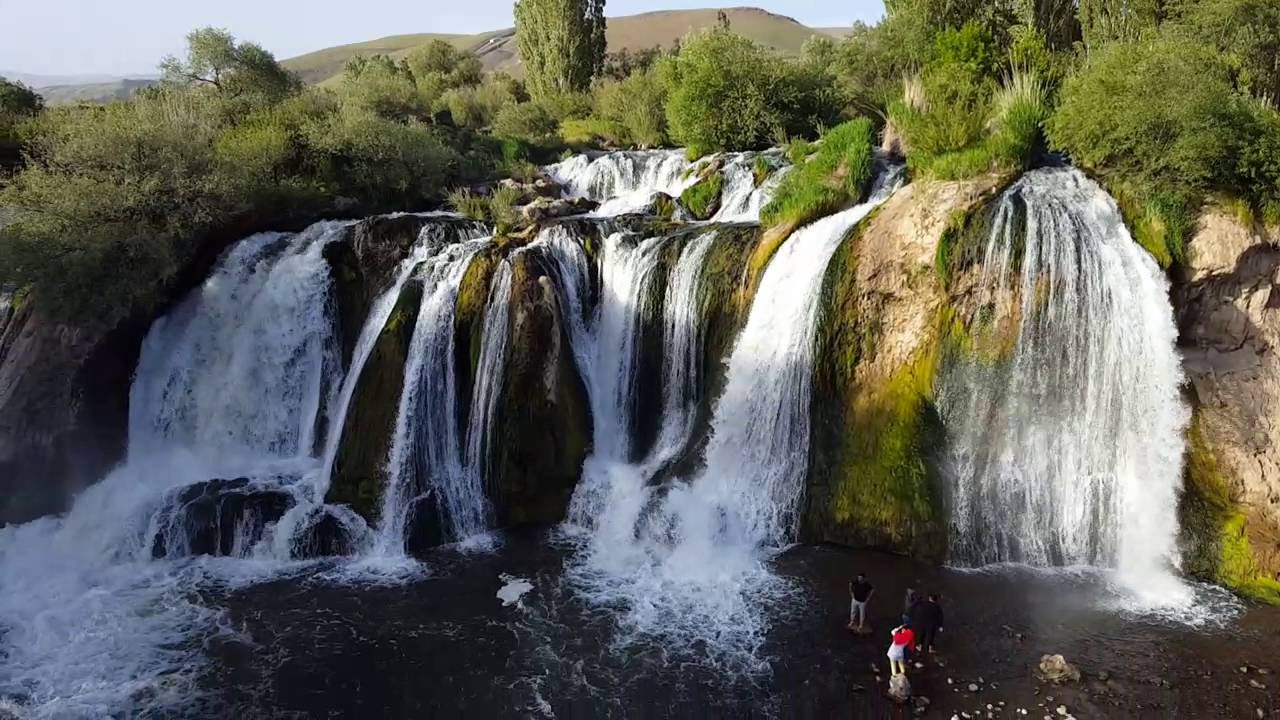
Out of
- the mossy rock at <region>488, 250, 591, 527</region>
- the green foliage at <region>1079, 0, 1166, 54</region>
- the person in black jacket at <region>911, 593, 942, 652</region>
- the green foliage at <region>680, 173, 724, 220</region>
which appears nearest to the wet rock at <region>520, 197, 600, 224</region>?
the green foliage at <region>680, 173, 724, 220</region>

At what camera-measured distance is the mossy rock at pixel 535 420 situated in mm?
13969

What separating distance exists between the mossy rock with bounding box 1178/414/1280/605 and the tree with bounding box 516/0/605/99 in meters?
33.3

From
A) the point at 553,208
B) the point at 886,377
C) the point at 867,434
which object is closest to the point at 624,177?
the point at 553,208

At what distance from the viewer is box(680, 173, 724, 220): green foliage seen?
19297mm

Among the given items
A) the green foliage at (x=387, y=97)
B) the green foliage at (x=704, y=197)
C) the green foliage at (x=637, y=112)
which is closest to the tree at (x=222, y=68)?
the green foliage at (x=387, y=97)

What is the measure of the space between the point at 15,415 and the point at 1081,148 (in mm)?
20526

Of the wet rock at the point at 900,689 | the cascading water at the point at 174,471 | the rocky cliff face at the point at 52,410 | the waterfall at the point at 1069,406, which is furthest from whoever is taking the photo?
the rocky cliff face at the point at 52,410

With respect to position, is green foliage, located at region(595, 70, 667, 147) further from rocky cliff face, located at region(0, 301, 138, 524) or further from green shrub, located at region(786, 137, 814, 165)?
rocky cliff face, located at region(0, 301, 138, 524)

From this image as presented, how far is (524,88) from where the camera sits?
40906 millimetres

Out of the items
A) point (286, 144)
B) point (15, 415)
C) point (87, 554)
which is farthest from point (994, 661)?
point (286, 144)

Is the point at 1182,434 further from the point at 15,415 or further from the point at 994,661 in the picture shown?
the point at 15,415

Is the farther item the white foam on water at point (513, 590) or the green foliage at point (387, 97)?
the green foliage at point (387, 97)

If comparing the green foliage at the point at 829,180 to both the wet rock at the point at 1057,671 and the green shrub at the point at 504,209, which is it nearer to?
the green shrub at the point at 504,209

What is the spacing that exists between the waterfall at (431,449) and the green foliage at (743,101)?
12412 mm
